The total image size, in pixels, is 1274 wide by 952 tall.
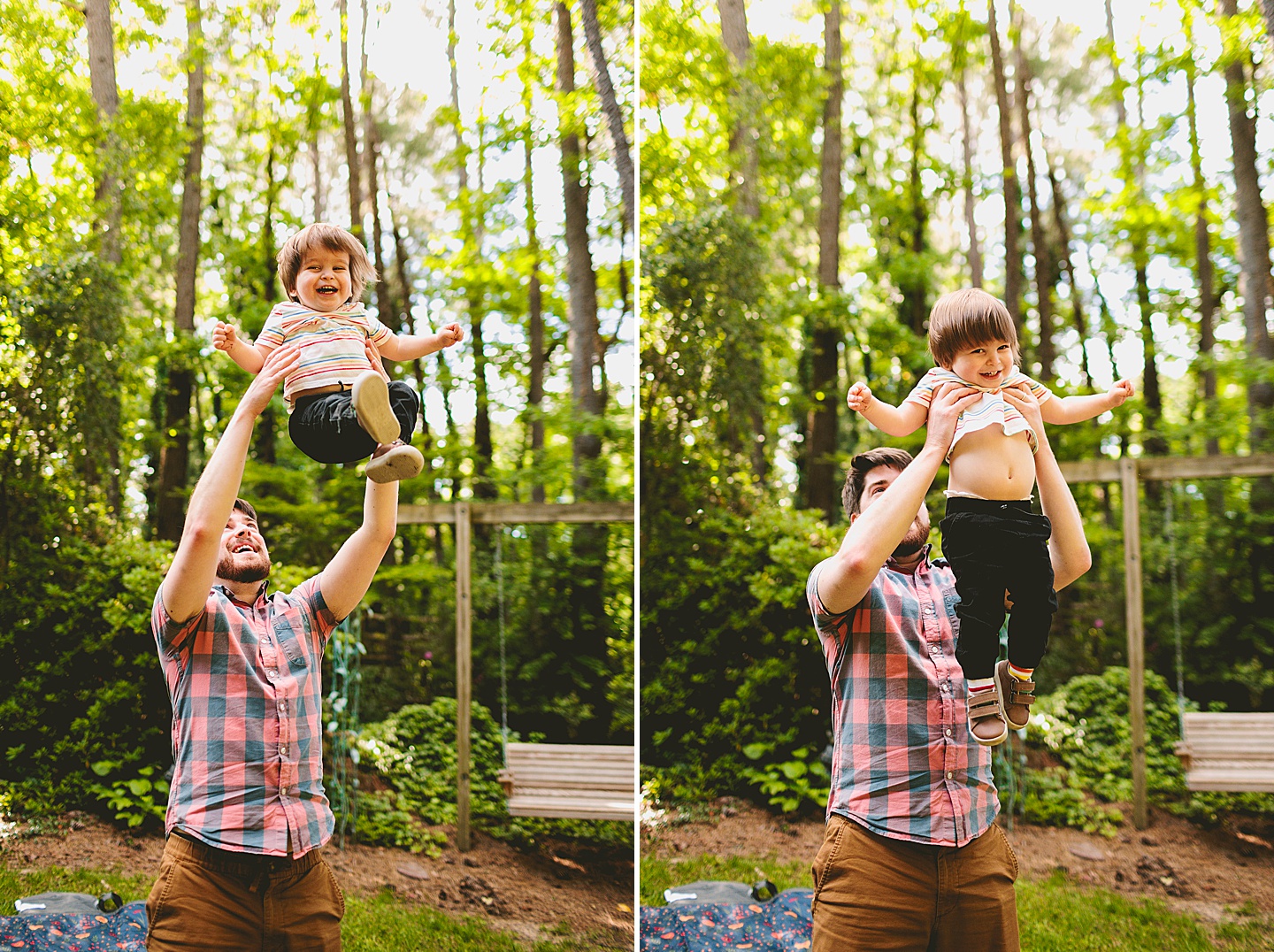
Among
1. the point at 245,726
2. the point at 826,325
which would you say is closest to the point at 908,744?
the point at 245,726

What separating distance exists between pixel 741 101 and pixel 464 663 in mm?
2268

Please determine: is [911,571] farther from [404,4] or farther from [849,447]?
[404,4]

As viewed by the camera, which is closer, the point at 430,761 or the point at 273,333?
the point at 273,333

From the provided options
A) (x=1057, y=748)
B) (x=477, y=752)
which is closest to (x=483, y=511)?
(x=477, y=752)

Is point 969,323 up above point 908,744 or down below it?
above

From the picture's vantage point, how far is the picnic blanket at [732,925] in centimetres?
289

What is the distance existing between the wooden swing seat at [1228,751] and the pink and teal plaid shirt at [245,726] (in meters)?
2.77

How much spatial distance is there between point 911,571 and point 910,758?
0.38 m

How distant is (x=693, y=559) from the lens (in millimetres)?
3447

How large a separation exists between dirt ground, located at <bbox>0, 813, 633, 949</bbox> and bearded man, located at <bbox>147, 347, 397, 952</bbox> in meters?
1.00

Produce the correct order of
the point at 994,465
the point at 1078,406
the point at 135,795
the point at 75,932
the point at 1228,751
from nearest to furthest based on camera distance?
the point at 994,465 < the point at 1078,406 < the point at 75,932 < the point at 135,795 < the point at 1228,751

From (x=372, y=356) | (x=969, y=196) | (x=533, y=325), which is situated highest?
(x=969, y=196)

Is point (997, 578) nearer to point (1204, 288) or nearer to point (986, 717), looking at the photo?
point (986, 717)

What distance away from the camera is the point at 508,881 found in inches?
117
